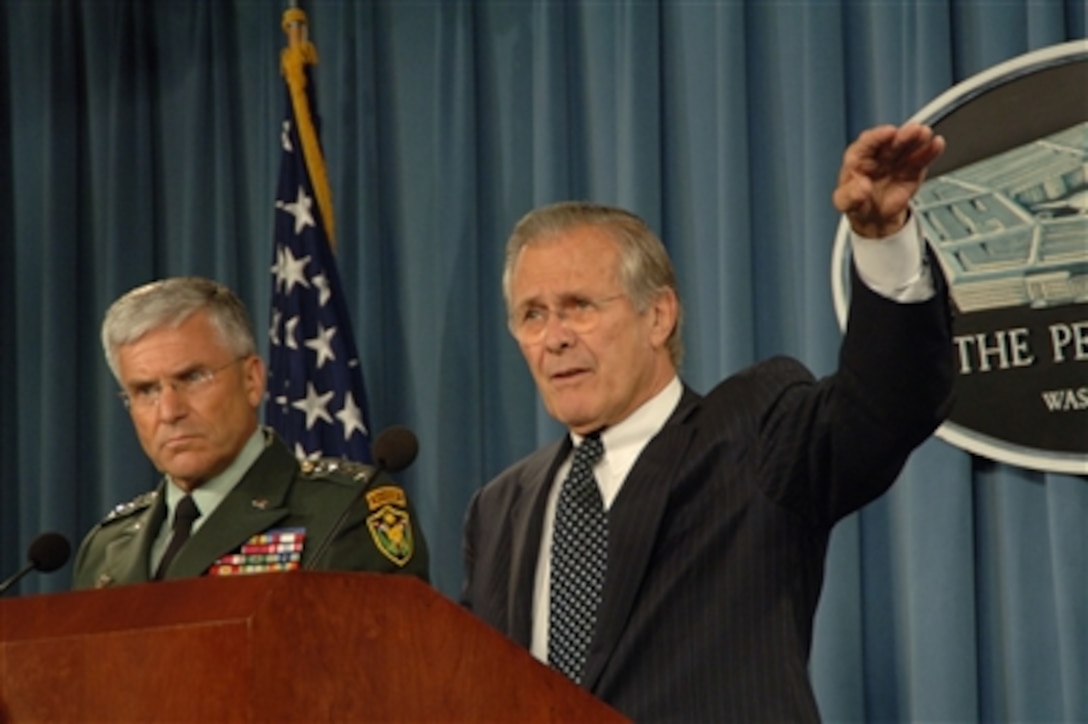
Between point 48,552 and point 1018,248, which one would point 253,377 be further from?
point 1018,248

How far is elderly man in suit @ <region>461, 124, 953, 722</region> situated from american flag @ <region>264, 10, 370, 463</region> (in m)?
2.06

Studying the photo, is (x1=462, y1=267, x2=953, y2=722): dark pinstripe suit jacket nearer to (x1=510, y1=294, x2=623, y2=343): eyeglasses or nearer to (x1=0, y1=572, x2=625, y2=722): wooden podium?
(x1=510, y1=294, x2=623, y2=343): eyeglasses

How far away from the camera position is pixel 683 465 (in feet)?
8.07

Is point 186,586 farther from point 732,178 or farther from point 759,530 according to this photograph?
point 732,178

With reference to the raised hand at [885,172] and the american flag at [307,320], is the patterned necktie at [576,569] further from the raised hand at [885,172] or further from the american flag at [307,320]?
the american flag at [307,320]

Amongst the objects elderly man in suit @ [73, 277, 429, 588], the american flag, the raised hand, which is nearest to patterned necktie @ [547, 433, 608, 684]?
elderly man in suit @ [73, 277, 429, 588]

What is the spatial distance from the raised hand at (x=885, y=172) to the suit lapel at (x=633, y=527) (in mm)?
555

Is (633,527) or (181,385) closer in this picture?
(633,527)

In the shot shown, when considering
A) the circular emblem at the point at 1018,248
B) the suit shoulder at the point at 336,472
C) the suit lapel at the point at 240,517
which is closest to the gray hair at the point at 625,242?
the suit shoulder at the point at 336,472

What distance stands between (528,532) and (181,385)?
2.56 feet

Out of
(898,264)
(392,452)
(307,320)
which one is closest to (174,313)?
(392,452)

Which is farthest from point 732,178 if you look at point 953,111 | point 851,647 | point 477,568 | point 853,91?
point 477,568

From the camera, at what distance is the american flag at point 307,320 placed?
4.77 m

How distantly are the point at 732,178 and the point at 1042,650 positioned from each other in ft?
4.76
